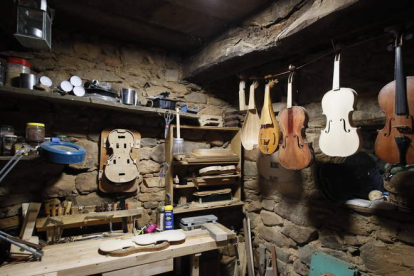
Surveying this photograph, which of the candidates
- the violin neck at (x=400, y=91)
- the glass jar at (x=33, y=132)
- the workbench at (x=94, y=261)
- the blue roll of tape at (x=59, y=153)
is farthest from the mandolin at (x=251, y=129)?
the glass jar at (x=33, y=132)

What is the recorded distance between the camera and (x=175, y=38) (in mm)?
2350

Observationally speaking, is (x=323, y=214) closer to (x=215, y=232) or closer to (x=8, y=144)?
(x=215, y=232)

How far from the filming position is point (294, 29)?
1.53m

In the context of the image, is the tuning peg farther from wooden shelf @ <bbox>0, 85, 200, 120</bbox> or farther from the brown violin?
wooden shelf @ <bbox>0, 85, 200, 120</bbox>

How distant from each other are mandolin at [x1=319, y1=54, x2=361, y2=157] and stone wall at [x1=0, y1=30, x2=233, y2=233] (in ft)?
5.17

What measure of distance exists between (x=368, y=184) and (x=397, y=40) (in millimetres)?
1202

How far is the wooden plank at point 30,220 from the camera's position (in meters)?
1.68

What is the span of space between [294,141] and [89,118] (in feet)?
6.23

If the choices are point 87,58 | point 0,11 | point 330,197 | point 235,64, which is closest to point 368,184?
point 330,197

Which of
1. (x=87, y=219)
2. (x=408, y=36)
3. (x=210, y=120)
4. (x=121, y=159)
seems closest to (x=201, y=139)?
(x=210, y=120)

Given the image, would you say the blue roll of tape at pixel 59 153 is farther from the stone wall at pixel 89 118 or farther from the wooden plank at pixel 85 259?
the wooden plank at pixel 85 259

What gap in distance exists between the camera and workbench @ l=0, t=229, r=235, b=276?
1.46m

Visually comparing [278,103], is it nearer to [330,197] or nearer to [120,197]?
[330,197]

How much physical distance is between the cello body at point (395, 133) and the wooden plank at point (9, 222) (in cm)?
272
